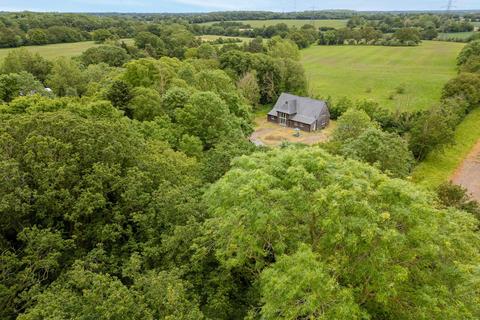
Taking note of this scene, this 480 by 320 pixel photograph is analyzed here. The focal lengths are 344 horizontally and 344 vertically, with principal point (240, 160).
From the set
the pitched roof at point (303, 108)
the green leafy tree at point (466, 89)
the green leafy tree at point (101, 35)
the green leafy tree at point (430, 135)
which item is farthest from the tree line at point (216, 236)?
the green leafy tree at point (101, 35)

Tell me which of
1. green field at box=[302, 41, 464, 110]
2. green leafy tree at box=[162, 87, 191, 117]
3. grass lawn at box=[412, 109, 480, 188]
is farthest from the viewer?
green field at box=[302, 41, 464, 110]

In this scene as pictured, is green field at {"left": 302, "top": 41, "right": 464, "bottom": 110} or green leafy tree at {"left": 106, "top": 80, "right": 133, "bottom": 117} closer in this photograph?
green leafy tree at {"left": 106, "top": 80, "right": 133, "bottom": 117}

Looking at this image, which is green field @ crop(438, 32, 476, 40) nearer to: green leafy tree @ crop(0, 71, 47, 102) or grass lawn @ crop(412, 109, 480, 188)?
grass lawn @ crop(412, 109, 480, 188)

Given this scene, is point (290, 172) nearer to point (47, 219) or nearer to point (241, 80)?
point (47, 219)

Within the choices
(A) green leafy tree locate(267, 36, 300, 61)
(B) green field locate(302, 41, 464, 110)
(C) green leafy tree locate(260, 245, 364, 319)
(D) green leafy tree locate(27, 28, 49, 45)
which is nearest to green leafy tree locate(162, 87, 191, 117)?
(C) green leafy tree locate(260, 245, 364, 319)

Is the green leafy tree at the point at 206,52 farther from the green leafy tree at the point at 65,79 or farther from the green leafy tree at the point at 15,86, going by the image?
the green leafy tree at the point at 15,86

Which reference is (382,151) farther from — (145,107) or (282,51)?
(282,51)

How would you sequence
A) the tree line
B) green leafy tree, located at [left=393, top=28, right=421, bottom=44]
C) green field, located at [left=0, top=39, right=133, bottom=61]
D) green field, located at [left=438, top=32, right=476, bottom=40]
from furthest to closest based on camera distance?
green field, located at [left=438, top=32, right=476, bottom=40]
green leafy tree, located at [left=393, top=28, right=421, bottom=44]
green field, located at [left=0, top=39, right=133, bottom=61]
the tree line

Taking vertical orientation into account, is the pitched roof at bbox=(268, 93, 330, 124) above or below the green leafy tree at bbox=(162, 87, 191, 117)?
below
